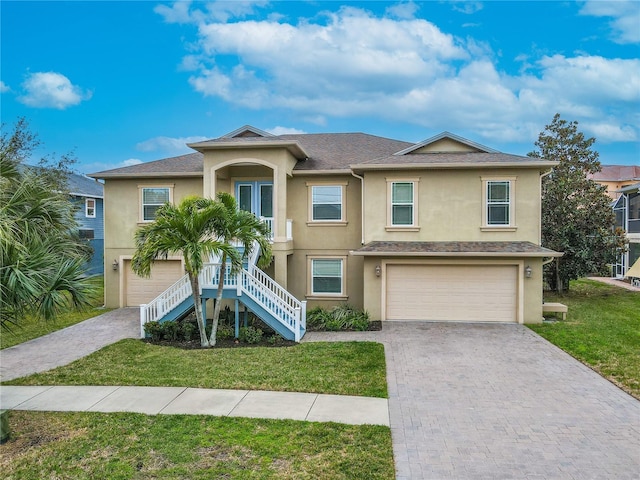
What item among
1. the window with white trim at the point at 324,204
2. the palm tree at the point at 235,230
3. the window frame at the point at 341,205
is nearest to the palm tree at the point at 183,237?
the palm tree at the point at 235,230

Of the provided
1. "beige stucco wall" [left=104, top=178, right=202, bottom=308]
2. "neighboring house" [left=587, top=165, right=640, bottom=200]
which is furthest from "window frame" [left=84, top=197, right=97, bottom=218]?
"neighboring house" [left=587, top=165, right=640, bottom=200]

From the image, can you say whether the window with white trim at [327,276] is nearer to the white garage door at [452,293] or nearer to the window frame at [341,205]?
the window frame at [341,205]

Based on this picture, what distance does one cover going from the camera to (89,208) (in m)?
30.8

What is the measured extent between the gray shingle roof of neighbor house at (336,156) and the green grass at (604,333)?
554 centimetres

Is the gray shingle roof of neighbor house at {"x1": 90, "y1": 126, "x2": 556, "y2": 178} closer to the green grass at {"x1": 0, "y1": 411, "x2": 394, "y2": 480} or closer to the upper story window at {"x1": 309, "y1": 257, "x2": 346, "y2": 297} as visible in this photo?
the upper story window at {"x1": 309, "y1": 257, "x2": 346, "y2": 297}

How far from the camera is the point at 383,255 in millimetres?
14984

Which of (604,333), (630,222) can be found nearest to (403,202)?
(604,333)

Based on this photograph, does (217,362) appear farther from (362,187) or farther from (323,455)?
(362,187)

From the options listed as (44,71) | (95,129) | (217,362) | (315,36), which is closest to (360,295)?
(217,362)

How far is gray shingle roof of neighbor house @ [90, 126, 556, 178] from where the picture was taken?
51.0 feet

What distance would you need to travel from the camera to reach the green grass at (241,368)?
8.97m

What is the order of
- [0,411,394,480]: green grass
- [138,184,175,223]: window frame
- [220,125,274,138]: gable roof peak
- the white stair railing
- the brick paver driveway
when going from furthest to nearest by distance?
[138,184,175,223]: window frame → [220,125,274,138]: gable roof peak → the white stair railing → the brick paver driveway → [0,411,394,480]: green grass

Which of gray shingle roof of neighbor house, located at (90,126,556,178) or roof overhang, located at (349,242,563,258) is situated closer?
roof overhang, located at (349,242,563,258)

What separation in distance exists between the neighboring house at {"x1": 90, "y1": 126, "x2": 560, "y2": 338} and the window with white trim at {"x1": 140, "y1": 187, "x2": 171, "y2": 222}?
0.04 m
